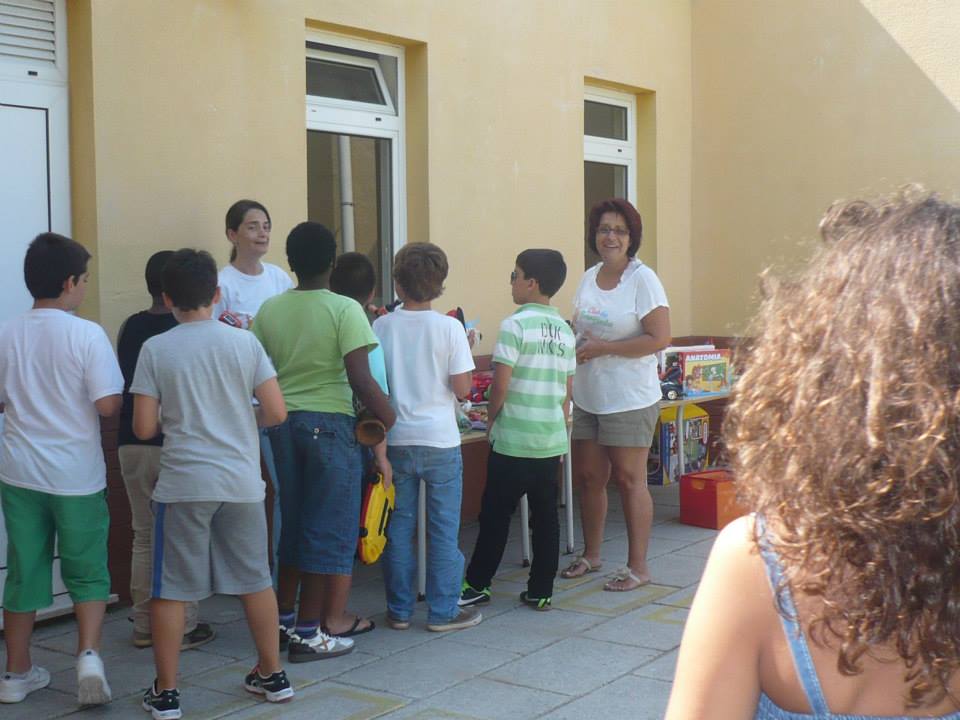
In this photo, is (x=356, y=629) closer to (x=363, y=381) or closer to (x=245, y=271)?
(x=363, y=381)

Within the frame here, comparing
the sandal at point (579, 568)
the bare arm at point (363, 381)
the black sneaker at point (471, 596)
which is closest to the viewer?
the bare arm at point (363, 381)

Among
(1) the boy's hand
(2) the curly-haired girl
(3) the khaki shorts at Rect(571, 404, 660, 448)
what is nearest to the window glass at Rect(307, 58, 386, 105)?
(3) the khaki shorts at Rect(571, 404, 660, 448)

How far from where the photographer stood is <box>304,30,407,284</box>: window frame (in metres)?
6.51

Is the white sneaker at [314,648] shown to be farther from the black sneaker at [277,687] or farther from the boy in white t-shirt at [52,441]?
the boy in white t-shirt at [52,441]

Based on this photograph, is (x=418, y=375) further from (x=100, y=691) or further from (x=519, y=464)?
(x=100, y=691)

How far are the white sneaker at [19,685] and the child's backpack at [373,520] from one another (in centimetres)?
132

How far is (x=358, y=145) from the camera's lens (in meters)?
6.80

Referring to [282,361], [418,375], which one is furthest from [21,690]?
[418,375]

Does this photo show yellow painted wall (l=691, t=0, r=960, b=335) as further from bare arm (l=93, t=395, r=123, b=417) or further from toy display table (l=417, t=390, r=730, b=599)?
bare arm (l=93, t=395, r=123, b=417)

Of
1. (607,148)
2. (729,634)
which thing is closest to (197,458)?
(729,634)

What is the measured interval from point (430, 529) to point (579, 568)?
4.33 ft

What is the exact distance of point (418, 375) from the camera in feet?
16.5

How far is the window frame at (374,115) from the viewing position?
651 cm

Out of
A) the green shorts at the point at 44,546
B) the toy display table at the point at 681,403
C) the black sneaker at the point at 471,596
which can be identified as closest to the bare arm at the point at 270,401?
the green shorts at the point at 44,546
